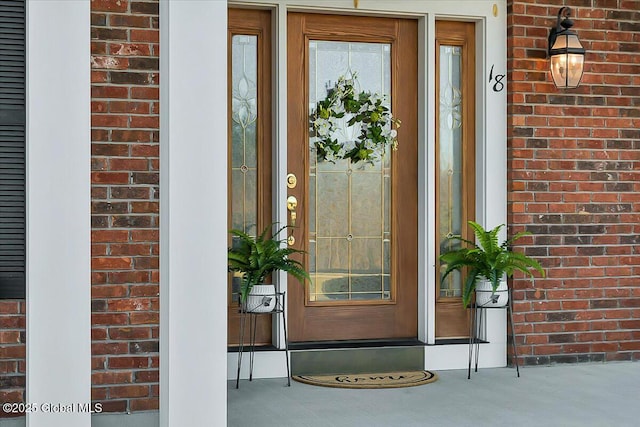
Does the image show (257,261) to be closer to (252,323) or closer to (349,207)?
(252,323)

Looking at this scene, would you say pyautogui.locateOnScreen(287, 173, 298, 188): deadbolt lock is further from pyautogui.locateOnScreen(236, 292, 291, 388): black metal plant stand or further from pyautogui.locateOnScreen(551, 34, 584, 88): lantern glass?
pyautogui.locateOnScreen(551, 34, 584, 88): lantern glass

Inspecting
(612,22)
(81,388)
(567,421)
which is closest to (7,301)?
(81,388)

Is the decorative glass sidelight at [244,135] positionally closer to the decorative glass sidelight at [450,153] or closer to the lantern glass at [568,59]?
the decorative glass sidelight at [450,153]

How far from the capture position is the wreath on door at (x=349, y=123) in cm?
529

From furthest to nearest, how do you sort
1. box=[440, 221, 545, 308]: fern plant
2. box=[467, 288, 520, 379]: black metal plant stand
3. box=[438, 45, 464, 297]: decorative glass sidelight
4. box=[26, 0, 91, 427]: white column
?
box=[438, 45, 464, 297]: decorative glass sidelight
box=[467, 288, 520, 379]: black metal plant stand
box=[440, 221, 545, 308]: fern plant
box=[26, 0, 91, 427]: white column

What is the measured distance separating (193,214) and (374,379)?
2.99 meters

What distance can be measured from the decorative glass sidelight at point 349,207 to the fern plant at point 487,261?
49 centimetres

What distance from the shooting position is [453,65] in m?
5.53

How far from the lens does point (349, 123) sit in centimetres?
534

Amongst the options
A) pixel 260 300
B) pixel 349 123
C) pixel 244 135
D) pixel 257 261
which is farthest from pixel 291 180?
pixel 260 300

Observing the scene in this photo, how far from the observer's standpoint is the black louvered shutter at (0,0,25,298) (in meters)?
3.76

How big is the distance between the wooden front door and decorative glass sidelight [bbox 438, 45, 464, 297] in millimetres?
186

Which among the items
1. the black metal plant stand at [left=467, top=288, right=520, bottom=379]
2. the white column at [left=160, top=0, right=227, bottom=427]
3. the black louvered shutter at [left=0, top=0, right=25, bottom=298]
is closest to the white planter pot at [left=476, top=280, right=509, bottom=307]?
the black metal plant stand at [left=467, top=288, right=520, bottom=379]

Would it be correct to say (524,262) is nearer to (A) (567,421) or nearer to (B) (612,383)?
(B) (612,383)
